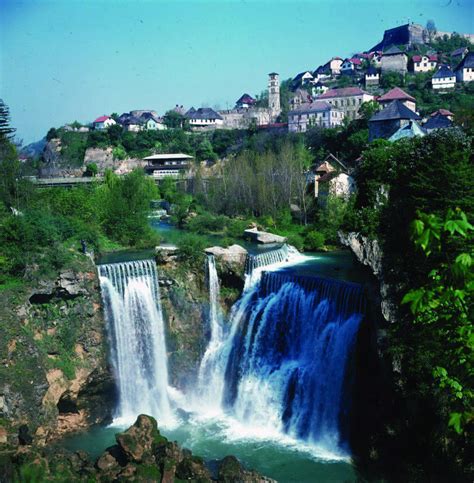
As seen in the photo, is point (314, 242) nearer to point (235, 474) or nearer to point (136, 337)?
point (136, 337)

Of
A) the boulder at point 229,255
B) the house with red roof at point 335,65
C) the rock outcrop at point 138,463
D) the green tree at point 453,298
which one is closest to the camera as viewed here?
the green tree at point 453,298

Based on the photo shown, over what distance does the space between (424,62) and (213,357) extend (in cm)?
5971

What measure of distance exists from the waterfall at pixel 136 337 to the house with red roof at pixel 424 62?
59.1 metres

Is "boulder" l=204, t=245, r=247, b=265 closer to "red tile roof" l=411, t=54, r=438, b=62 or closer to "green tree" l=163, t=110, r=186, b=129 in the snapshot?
"green tree" l=163, t=110, r=186, b=129

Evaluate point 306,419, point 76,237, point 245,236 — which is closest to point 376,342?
point 306,419

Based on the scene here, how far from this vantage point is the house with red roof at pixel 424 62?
66.8 meters

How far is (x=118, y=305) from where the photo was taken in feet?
58.4

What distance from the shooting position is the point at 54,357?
53.3 ft

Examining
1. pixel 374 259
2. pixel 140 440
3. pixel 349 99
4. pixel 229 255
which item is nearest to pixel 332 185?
pixel 229 255

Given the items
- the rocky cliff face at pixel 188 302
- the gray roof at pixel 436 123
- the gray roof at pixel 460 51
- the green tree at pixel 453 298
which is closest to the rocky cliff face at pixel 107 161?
the gray roof at pixel 436 123

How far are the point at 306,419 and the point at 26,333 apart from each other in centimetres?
830

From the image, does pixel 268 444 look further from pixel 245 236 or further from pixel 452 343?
pixel 245 236

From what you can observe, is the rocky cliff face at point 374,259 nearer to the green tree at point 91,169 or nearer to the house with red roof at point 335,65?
the green tree at point 91,169

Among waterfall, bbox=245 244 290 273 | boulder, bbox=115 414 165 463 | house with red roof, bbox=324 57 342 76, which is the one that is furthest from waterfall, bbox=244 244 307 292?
house with red roof, bbox=324 57 342 76
